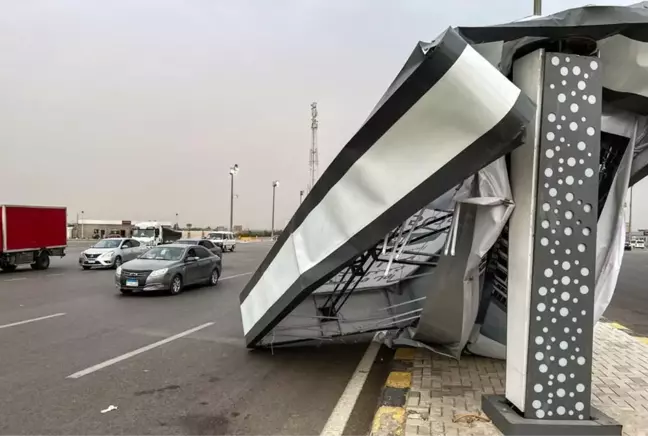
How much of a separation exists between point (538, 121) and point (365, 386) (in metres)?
3.73

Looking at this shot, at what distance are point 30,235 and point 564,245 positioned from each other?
23748 millimetres

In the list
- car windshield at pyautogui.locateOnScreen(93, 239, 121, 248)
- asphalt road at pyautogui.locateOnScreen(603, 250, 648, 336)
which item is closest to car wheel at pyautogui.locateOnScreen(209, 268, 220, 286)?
car windshield at pyautogui.locateOnScreen(93, 239, 121, 248)

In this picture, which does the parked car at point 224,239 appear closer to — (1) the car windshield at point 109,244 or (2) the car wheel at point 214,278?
(1) the car windshield at point 109,244

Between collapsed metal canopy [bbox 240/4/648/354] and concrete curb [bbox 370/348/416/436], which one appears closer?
collapsed metal canopy [bbox 240/4/648/354]

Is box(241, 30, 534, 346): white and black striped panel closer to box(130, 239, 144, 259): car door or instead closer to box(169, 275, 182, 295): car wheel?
box(169, 275, 182, 295): car wheel

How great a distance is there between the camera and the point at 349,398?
582cm

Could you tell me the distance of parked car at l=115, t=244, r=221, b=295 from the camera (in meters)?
14.3

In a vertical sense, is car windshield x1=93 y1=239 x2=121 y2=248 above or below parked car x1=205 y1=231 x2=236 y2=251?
above

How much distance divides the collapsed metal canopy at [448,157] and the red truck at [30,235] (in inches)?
760

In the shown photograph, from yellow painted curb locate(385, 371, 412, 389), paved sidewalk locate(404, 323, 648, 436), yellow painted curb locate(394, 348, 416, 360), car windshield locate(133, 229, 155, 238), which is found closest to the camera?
paved sidewalk locate(404, 323, 648, 436)

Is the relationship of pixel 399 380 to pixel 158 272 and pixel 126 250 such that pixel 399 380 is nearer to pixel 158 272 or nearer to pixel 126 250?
pixel 158 272

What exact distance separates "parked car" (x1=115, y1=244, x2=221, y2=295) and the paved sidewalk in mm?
9258

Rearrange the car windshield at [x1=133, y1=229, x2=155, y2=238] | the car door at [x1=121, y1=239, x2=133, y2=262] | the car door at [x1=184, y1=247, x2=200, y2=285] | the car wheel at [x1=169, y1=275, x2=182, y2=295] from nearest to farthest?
the car wheel at [x1=169, y1=275, x2=182, y2=295] < the car door at [x1=184, y1=247, x2=200, y2=285] < the car door at [x1=121, y1=239, x2=133, y2=262] < the car windshield at [x1=133, y1=229, x2=155, y2=238]

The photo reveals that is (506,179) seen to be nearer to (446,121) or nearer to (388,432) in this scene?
(446,121)
